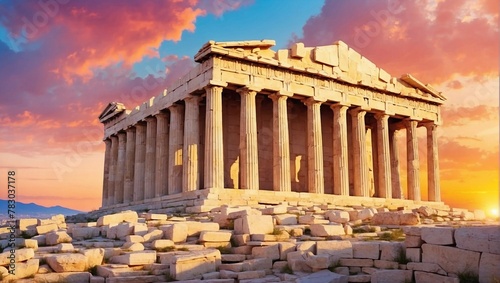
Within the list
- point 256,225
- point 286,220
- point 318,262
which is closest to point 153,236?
point 256,225

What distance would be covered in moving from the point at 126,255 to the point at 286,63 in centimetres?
2004

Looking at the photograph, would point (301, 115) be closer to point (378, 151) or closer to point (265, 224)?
Answer: point (378, 151)

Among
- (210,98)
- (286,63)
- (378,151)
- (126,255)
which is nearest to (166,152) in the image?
(210,98)

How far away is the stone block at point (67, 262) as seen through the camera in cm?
1341

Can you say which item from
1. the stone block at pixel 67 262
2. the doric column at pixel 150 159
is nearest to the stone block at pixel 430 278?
the stone block at pixel 67 262

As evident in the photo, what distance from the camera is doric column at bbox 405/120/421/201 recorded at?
38656 mm

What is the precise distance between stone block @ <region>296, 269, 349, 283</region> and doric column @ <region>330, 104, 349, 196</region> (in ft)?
68.8

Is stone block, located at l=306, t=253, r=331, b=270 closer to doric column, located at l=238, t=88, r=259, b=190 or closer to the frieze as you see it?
doric column, located at l=238, t=88, r=259, b=190

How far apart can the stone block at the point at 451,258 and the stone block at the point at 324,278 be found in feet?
6.86

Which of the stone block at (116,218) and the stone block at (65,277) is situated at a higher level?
the stone block at (116,218)

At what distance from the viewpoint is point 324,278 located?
41.9ft

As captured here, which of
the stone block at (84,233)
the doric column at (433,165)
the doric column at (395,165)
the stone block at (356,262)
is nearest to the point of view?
the stone block at (356,262)

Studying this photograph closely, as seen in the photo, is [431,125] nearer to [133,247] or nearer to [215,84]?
[215,84]

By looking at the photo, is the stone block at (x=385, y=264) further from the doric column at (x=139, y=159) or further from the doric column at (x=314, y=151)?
the doric column at (x=139, y=159)
